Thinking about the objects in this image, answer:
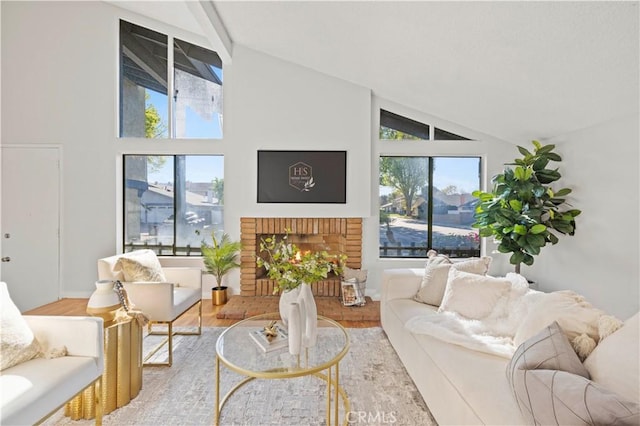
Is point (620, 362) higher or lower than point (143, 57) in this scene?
lower

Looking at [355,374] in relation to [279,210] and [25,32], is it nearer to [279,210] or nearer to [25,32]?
[279,210]

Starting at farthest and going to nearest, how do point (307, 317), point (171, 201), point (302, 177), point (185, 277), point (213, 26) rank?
point (171, 201)
point (302, 177)
point (213, 26)
point (185, 277)
point (307, 317)

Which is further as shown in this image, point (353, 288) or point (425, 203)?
point (425, 203)

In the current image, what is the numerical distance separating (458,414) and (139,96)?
4.98 meters

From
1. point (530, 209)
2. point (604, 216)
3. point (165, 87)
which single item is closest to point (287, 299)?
point (530, 209)

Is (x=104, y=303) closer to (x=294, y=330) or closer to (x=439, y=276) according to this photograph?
(x=294, y=330)

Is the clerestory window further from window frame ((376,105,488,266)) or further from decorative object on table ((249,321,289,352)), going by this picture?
decorative object on table ((249,321,289,352))

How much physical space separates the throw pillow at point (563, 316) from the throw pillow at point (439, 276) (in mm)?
755

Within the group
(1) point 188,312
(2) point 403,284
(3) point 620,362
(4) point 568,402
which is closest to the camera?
(4) point 568,402

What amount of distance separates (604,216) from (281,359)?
324 cm

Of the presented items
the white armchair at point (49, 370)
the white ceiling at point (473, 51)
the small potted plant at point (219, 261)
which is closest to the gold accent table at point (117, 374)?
the white armchair at point (49, 370)

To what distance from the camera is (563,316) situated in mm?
1423

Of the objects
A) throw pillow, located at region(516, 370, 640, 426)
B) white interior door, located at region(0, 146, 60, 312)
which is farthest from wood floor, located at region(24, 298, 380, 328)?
throw pillow, located at region(516, 370, 640, 426)

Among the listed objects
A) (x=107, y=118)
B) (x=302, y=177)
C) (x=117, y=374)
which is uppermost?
(x=107, y=118)
